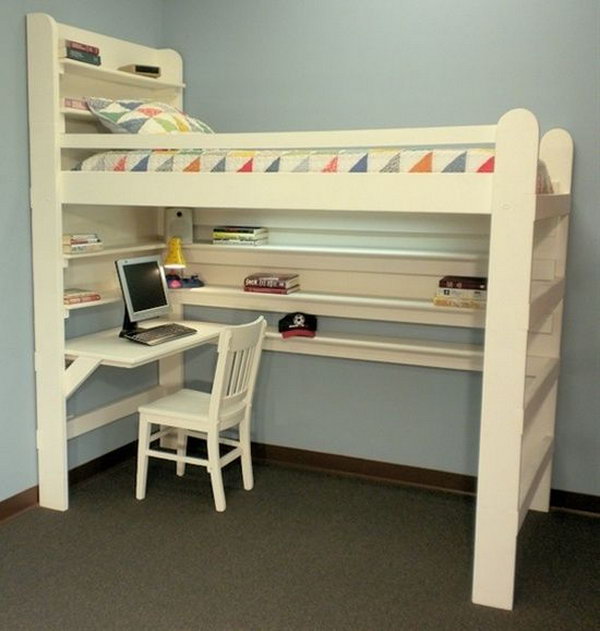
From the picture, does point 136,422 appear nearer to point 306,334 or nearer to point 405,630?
point 306,334

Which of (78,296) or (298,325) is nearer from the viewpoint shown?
(78,296)

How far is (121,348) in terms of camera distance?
3432mm

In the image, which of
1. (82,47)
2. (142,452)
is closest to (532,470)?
(142,452)

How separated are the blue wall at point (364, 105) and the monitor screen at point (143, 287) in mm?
423

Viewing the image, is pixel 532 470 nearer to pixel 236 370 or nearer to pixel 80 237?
pixel 236 370

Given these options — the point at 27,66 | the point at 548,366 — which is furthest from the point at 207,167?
the point at 548,366

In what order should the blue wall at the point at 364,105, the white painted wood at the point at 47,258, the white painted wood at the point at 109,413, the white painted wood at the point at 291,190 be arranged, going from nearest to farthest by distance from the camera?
the white painted wood at the point at 291,190 < the white painted wood at the point at 47,258 < the blue wall at the point at 364,105 < the white painted wood at the point at 109,413

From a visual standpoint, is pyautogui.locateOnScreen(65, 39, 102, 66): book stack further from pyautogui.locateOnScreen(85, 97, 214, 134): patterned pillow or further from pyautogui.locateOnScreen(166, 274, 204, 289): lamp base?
pyautogui.locateOnScreen(166, 274, 204, 289): lamp base

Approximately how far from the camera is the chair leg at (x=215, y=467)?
3.42 meters

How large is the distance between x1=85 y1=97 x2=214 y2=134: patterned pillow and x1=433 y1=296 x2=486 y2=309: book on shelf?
4.40 feet

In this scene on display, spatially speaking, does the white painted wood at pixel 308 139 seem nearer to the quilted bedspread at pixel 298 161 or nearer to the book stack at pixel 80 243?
the quilted bedspread at pixel 298 161

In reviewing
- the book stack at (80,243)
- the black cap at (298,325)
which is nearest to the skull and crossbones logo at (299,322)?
the black cap at (298,325)

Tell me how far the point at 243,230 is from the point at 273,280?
0.30 meters

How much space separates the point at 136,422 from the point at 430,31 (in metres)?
2.41
